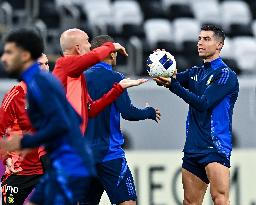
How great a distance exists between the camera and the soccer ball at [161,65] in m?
8.51

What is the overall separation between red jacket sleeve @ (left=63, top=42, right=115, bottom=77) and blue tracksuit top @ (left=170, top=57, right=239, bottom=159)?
4.24 feet

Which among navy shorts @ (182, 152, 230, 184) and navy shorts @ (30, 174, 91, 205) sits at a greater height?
navy shorts @ (30, 174, 91, 205)

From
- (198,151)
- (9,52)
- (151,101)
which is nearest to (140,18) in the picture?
(151,101)

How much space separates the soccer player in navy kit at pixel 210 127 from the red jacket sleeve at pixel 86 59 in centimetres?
119

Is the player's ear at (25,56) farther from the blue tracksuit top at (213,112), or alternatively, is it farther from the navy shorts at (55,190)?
the blue tracksuit top at (213,112)

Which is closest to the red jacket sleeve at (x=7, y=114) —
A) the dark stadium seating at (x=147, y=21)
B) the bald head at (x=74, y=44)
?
the bald head at (x=74, y=44)

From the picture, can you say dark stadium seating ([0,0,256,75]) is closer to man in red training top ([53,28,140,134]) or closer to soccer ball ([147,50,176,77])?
soccer ball ([147,50,176,77])

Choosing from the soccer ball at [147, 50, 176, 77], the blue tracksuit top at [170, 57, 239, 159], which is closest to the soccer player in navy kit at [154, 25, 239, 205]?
the blue tracksuit top at [170, 57, 239, 159]

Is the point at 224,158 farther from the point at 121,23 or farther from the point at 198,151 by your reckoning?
the point at 121,23

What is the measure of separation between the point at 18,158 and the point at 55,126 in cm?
281

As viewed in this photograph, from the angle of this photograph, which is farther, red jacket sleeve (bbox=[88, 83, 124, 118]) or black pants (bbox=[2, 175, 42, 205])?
black pants (bbox=[2, 175, 42, 205])

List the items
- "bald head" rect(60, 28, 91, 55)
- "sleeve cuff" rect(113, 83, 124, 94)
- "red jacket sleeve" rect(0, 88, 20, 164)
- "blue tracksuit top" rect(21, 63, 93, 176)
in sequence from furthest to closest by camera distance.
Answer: "red jacket sleeve" rect(0, 88, 20, 164) < "bald head" rect(60, 28, 91, 55) < "sleeve cuff" rect(113, 83, 124, 94) < "blue tracksuit top" rect(21, 63, 93, 176)

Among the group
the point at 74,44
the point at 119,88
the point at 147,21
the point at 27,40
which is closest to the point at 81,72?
the point at 119,88

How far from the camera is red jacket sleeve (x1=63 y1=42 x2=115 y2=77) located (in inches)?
300
